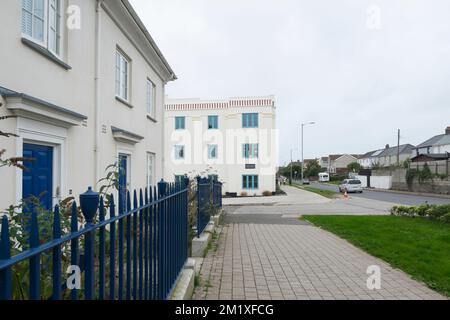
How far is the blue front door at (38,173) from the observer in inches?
203

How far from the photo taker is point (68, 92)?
6199 mm

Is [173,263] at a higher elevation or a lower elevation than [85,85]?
lower

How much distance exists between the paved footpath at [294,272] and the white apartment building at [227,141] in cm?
2297

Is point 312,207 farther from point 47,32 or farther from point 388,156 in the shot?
point 388,156

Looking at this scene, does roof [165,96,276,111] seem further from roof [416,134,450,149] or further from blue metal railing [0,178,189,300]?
roof [416,134,450,149]

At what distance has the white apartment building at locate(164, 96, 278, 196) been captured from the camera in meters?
31.2

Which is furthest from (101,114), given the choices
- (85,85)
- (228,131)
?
(228,131)

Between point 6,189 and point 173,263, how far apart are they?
Result: 259 centimetres

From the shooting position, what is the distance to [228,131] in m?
31.9

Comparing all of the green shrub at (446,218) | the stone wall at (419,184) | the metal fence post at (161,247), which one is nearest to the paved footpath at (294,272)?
the metal fence post at (161,247)

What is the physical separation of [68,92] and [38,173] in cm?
164

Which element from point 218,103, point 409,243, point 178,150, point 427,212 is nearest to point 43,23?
point 409,243

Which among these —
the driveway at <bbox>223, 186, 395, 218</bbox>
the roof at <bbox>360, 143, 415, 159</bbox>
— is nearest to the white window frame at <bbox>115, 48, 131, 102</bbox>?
the driveway at <bbox>223, 186, 395, 218</bbox>
